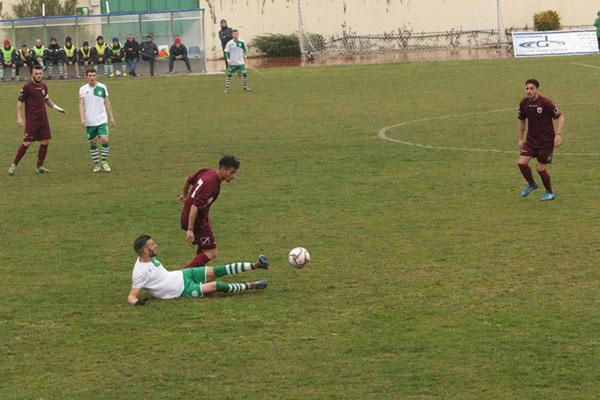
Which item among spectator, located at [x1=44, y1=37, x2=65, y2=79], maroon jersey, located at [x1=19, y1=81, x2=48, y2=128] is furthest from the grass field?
spectator, located at [x1=44, y1=37, x2=65, y2=79]

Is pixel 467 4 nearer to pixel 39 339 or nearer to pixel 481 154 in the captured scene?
pixel 481 154

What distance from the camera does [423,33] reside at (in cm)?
5978

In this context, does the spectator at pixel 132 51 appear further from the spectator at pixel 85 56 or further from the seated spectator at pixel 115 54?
the spectator at pixel 85 56

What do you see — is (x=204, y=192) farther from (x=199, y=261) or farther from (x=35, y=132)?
(x=35, y=132)

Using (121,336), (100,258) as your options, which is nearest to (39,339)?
(121,336)

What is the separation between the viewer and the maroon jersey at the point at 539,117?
16719 millimetres

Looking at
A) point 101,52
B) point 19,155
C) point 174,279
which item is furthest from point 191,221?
point 101,52

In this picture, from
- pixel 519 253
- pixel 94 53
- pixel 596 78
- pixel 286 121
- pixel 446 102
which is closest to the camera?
pixel 519 253

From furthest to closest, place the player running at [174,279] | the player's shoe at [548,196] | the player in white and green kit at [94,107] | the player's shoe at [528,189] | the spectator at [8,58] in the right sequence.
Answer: the spectator at [8,58] < the player in white and green kit at [94,107] < the player's shoe at [528,189] < the player's shoe at [548,196] < the player running at [174,279]

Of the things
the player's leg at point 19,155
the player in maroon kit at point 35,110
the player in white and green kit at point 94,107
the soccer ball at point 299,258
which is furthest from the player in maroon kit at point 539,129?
the player's leg at point 19,155

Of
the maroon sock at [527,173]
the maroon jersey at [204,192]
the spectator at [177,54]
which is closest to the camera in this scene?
the maroon jersey at [204,192]

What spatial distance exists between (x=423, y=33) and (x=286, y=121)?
32.2 meters

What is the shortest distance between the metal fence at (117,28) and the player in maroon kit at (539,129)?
111 feet

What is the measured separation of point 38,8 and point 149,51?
14711mm
